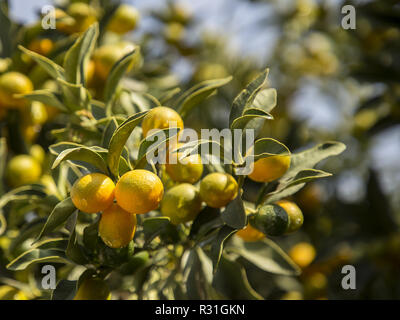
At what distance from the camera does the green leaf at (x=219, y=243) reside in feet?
2.93

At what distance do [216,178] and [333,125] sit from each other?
1903 mm

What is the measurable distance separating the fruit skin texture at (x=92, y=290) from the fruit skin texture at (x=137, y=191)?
0.25 meters

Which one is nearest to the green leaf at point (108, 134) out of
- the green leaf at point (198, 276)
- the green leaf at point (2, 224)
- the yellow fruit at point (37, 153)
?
the green leaf at point (198, 276)

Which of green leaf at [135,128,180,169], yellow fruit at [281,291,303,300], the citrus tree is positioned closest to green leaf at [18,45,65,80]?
the citrus tree

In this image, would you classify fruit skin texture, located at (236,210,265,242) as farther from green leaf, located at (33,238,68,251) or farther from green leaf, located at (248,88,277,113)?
green leaf, located at (33,238,68,251)

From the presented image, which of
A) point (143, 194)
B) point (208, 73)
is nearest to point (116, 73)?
point (143, 194)

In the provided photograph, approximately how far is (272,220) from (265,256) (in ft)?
1.03

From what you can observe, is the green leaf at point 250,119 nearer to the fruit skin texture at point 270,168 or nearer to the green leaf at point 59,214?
the fruit skin texture at point 270,168

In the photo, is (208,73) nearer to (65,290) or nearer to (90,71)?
(90,71)

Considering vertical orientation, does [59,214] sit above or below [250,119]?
below

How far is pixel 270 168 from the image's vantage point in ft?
3.14

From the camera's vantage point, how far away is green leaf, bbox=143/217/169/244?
92 centimetres
